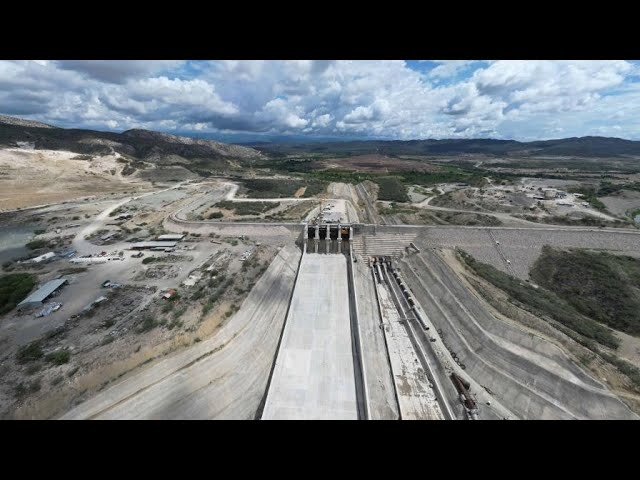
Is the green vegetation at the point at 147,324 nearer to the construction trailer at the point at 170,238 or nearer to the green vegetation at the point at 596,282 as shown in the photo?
the construction trailer at the point at 170,238

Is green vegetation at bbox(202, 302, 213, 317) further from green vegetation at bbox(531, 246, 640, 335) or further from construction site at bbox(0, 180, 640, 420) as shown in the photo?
green vegetation at bbox(531, 246, 640, 335)

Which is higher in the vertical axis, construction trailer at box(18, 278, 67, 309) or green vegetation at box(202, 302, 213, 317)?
construction trailer at box(18, 278, 67, 309)

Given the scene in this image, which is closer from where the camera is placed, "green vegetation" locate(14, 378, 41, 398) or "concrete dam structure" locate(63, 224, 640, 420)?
"green vegetation" locate(14, 378, 41, 398)

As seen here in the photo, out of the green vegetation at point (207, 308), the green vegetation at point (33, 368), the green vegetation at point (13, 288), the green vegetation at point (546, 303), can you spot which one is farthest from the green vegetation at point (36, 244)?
the green vegetation at point (546, 303)

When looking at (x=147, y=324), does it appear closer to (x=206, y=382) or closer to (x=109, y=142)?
(x=206, y=382)

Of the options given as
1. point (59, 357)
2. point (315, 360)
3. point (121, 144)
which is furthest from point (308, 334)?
point (121, 144)

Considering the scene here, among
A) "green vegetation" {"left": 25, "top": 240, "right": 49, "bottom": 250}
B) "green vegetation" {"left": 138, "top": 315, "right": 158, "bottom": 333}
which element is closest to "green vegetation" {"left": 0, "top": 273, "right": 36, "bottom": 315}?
"green vegetation" {"left": 25, "top": 240, "right": 49, "bottom": 250}
